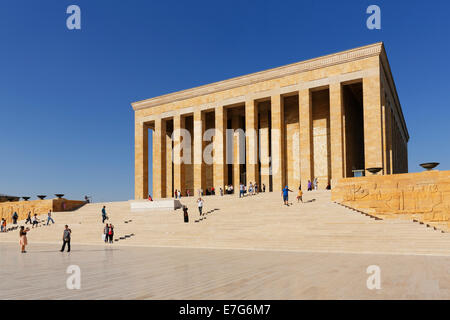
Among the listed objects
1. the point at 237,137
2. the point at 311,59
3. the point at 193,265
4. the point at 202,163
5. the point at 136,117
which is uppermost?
the point at 311,59

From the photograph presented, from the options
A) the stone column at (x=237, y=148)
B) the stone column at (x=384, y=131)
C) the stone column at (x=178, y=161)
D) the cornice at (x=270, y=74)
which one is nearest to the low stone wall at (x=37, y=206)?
the stone column at (x=178, y=161)

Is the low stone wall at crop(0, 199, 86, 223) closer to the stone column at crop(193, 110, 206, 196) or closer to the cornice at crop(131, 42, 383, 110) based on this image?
the stone column at crop(193, 110, 206, 196)

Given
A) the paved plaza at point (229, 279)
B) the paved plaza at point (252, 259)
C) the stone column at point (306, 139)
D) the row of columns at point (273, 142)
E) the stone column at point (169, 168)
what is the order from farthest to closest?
the stone column at point (169, 168)
the stone column at point (306, 139)
the row of columns at point (273, 142)
the paved plaza at point (252, 259)
the paved plaza at point (229, 279)

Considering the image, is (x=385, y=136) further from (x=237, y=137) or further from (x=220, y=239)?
(x=220, y=239)

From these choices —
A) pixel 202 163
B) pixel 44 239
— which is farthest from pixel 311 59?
pixel 44 239

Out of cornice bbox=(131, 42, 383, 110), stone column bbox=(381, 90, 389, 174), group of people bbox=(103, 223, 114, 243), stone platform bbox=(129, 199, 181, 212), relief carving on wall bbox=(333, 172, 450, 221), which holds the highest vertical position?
cornice bbox=(131, 42, 383, 110)

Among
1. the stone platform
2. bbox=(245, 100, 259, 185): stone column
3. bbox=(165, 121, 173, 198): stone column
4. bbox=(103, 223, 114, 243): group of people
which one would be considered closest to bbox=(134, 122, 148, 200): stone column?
bbox=(165, 121, 173, 198): stone column

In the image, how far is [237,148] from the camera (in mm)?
34719

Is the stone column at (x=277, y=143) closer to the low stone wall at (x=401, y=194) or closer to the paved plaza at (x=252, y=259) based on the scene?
the paved plaza at (x=252, y=259)

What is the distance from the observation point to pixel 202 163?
35188 millimetres

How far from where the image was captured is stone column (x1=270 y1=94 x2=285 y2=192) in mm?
30578

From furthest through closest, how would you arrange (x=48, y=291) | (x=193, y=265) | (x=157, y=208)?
(x=157, y=208)
(x=193, y=265)
(x=48, y=291)

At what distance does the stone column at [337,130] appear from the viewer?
A: 93.5 ft
